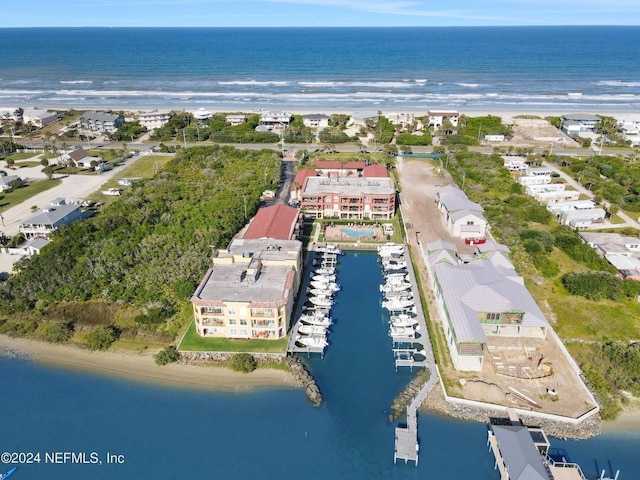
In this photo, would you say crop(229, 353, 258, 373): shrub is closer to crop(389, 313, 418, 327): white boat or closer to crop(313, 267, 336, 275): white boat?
crop(389, 313, 418, 327): white boat

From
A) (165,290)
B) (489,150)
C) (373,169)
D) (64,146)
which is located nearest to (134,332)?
(165,290)

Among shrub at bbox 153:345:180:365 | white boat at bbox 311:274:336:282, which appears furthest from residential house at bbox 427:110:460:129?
shrub at bbox 153:345:180:365

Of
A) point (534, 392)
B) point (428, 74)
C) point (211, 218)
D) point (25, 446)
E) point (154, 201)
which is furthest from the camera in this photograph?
point (428, 74)

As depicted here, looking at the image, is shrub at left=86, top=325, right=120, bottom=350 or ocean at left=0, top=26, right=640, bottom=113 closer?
shrub at left=86, top=325, right=120, bottom=350

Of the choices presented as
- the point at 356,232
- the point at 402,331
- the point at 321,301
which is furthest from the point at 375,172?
the point at 402,331

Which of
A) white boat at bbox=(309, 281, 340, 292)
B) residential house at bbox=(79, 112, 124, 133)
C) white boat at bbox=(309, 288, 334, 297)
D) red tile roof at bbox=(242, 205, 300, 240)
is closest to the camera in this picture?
white boat at bbox=(309, 288, 334, 297)

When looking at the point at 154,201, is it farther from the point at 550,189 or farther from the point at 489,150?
the point at 489,150

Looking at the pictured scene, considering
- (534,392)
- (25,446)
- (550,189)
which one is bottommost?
(25,446)

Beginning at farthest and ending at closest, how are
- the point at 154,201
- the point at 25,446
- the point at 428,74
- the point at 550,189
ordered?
the point at 428,74 < the point at 550,189 < the point at 154,201 < the point at 25,446
